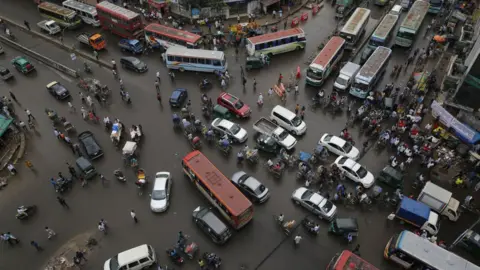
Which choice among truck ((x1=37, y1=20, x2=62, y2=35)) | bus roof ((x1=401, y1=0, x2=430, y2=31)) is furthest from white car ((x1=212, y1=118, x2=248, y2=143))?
truck ((x1=37, y1=20, x2=62, y2=35))

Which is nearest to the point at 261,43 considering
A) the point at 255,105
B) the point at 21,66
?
the point at 255,105

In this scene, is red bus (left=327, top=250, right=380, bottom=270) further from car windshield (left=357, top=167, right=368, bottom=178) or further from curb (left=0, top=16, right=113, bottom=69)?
curb (left=0, top=16, right=113, bottom=69)

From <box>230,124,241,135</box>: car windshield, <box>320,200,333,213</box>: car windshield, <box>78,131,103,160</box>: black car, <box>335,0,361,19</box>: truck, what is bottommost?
<box>78,131,103,160</box>: black car

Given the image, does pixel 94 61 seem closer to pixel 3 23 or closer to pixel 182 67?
pixel 182 67

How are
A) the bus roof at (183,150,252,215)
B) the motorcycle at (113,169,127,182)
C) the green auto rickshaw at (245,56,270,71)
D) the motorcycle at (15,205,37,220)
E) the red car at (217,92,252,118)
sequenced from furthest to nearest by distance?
the green auto rickshaw at (245,56,270,71) < the red car at (217,92,252,118) < the motorcycle at (113,169,127,182) < the motorcycle at (15,205,37,220) < the bus roof at (183,150,252,215)

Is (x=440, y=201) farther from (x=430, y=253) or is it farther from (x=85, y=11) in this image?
(x=85, y=11)

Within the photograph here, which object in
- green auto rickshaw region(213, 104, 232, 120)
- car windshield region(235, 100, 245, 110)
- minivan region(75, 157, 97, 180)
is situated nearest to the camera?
minivan region(75, 157, 97, 180)

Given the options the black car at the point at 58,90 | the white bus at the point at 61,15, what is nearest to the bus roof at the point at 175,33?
the white bus at the point at 61,15

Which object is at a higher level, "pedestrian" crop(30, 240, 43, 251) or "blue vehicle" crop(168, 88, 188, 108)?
"blue vehicle" crop(168, 88, 188, 108)
